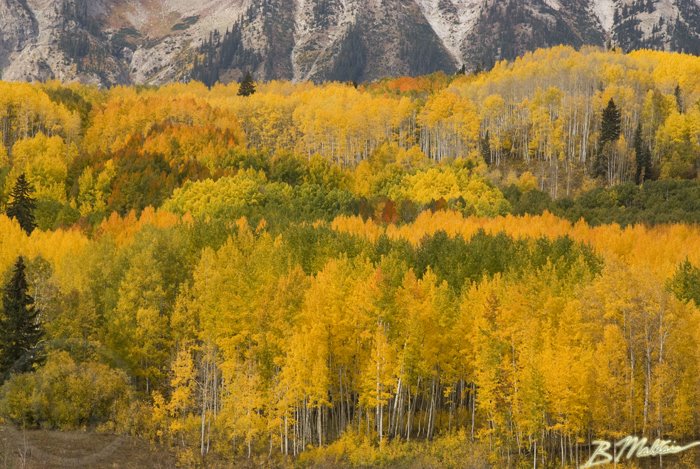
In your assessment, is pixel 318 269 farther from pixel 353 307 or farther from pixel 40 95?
pixel 40 95

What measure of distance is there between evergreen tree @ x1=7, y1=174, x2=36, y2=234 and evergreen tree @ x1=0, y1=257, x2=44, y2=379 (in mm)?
44574

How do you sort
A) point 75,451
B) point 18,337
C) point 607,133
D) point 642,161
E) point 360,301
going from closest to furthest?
point 75,451, point 18,337, point 360,301, point 642,161, point 607,133

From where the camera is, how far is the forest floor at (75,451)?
4828 centimetres

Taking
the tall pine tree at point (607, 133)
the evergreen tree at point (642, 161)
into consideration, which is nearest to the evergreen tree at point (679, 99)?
the tall pine tree at point (607, 133)

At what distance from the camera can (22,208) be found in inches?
4131

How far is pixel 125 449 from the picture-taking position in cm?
5447

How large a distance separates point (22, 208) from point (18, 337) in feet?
159

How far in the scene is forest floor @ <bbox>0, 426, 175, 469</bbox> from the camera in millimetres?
48281

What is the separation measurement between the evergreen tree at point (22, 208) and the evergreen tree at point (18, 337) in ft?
146

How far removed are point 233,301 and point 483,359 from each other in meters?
19.3

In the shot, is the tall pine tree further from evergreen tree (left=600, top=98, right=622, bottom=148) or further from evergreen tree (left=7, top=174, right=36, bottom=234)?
evergreen tree (left=7, top=174, right=36, bottom=234)

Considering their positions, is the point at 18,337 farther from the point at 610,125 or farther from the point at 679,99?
the point at 679,99

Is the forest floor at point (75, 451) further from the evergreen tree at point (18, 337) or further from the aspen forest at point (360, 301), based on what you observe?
the evergreen tree at point (18, 337)

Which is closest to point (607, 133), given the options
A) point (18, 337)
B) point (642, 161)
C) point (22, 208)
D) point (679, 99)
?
point (642, 161)
